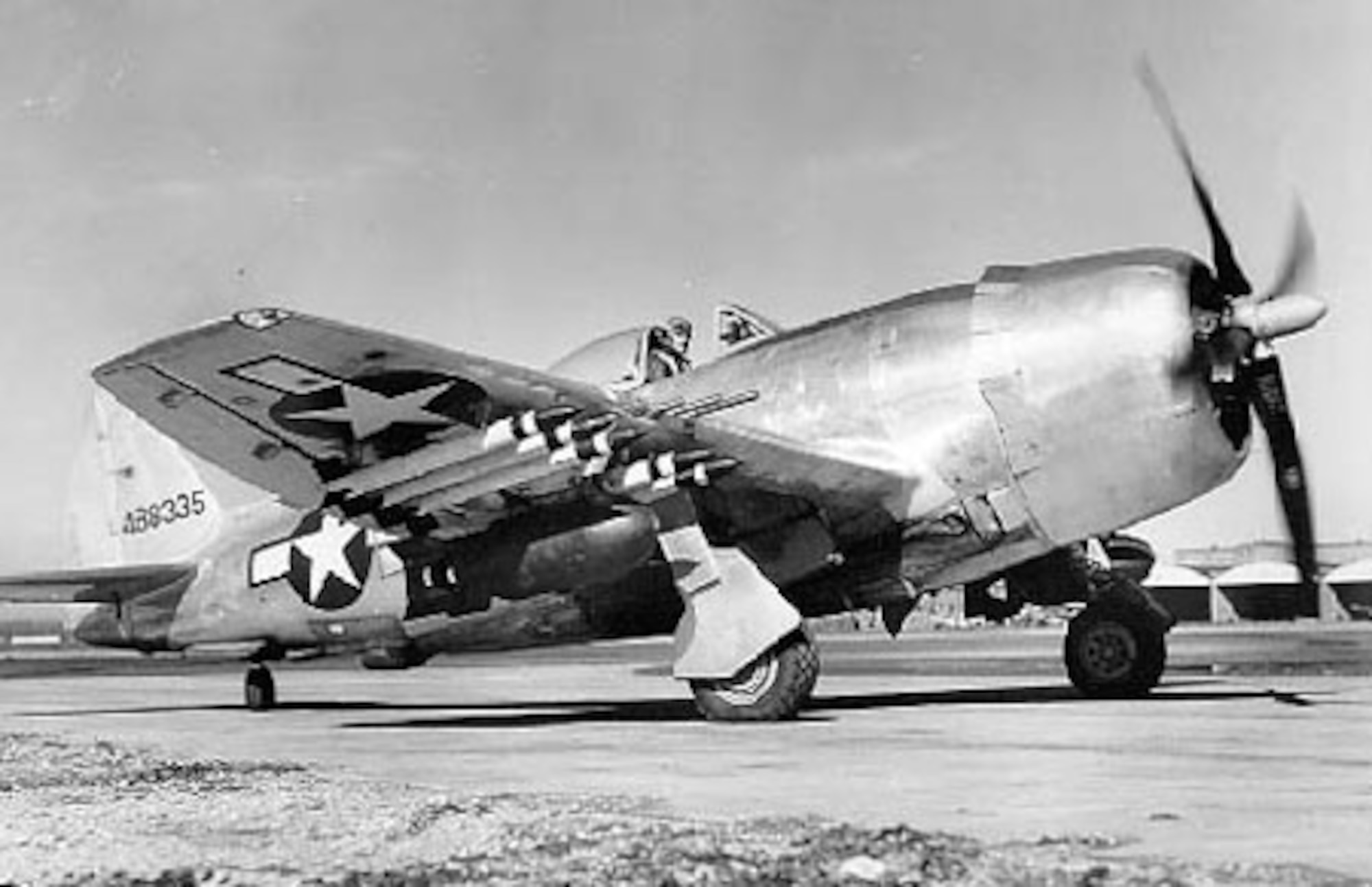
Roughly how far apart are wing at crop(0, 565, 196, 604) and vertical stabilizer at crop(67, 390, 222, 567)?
1.02ft

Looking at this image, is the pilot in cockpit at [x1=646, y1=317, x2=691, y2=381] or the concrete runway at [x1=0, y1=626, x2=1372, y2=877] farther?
the pilot in cockpit at [x1=646, y1=317, x2=691, y2=381]

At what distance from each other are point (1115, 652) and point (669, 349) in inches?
197

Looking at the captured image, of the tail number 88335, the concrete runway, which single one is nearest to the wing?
the tail number 88335

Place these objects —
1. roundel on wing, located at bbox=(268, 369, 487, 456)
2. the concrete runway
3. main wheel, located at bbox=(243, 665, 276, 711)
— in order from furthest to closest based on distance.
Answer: main wheel, located at bbox=(243, 665, 276, 711) → roundel on wing, located at bbox=(268, 369, 487, 456) → the concrete runway

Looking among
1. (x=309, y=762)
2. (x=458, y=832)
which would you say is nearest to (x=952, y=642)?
(x=309, y=762)

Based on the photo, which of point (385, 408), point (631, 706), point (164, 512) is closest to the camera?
point (385, 408)

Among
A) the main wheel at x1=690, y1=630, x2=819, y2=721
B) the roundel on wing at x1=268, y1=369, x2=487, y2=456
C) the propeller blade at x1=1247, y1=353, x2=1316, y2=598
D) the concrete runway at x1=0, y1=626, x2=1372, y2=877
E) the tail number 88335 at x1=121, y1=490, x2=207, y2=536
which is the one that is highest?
the roundel on wing at x1=268, y1=369, x2=487, y2=456

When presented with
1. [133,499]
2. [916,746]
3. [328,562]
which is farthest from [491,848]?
[133,499]

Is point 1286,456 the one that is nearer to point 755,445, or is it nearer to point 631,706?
point 755,445

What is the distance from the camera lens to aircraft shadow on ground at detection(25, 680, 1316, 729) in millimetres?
15000

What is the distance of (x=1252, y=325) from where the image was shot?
1322 cm

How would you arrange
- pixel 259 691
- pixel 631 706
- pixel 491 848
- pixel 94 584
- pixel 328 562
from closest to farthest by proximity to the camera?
pixel 491 848
pixel 328 562
pixel 631 706
pixel 94 584
pixel 259 691

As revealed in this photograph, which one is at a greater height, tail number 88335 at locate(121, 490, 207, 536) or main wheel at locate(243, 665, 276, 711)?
tail number 88335 at locate(121, 490, 207, 536)

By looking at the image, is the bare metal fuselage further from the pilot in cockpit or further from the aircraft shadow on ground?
the aircraft shadow on ground
